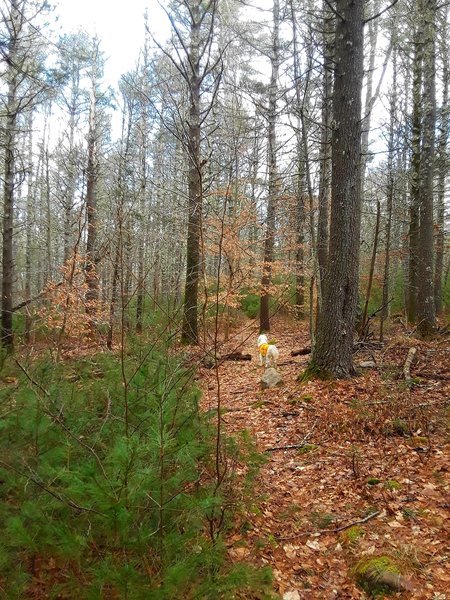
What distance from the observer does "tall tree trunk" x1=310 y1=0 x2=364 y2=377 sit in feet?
19.9

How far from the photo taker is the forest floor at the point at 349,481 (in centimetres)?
288

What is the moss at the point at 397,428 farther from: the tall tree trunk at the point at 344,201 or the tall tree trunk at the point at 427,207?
the tall tree trunk at the point at 427,207

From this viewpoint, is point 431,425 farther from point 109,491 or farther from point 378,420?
point 109,491

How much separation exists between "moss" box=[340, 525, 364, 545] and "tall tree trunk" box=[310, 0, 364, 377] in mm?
3182

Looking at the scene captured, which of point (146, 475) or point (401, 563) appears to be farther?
point (401, 563)

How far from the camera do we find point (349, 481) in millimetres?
3990

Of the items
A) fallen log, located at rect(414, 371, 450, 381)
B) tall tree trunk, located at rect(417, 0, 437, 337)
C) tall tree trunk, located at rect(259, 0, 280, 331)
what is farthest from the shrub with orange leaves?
tall tree trunk, located at rect(417, 0, 437, 337)

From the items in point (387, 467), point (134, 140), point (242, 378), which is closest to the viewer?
point (387, 467)

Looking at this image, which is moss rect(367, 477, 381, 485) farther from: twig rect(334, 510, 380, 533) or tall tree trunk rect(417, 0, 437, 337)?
tall tree trunk rect(417, 0, 437, 337)

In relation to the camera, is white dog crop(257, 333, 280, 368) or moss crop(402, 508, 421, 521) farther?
white dog crop(257, 333, 280, 368)

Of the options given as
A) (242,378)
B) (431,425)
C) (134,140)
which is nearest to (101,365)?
(431,425)

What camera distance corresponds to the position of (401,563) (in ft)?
9.27

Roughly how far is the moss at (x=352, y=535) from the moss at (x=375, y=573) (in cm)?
26

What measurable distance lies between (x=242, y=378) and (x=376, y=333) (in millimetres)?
4846
